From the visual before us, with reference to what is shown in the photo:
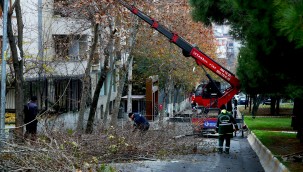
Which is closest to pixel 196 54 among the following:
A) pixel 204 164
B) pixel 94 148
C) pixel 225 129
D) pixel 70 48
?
pixel 225 129

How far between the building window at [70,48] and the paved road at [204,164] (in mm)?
12103

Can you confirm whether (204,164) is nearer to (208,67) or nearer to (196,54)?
(196,54)

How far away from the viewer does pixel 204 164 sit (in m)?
18.8

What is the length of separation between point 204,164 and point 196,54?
971cm

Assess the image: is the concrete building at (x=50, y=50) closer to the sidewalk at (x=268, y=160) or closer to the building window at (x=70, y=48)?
the building window at (x=70, y=48)

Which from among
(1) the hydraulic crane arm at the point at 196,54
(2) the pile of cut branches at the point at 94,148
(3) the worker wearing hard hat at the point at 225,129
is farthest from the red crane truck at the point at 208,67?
(2) the pile of cut branches at the point at 94,148

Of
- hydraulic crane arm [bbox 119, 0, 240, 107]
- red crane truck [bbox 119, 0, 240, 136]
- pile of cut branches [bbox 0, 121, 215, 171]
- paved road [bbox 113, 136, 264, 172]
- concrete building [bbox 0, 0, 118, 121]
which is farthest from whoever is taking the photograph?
concrete building [bbox 0, 0, 118, 121]

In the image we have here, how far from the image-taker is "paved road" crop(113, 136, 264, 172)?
664 inches

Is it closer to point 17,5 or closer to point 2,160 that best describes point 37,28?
point 17,5

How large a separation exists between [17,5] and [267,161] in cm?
859

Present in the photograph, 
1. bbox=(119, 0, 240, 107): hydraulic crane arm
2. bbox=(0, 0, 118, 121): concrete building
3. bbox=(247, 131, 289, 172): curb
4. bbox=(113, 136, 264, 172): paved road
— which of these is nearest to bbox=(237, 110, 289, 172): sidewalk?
bbox=(247, 131, 289, 172): curb

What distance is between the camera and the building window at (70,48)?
106ft

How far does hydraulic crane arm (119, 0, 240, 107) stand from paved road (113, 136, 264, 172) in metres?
5.77

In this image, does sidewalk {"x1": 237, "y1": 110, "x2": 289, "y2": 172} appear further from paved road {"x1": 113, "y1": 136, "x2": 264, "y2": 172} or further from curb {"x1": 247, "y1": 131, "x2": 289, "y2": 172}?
paved road {"x1": 113, "y1": 136, "x2": 264, "y2": 172}
